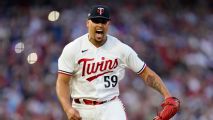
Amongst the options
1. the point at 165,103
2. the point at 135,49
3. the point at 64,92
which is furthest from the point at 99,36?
the point at 135,49

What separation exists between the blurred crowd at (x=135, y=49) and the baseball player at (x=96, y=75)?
16.4ft

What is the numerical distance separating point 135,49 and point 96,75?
21.8 feet

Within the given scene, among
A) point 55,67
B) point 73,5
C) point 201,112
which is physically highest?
point 73,5

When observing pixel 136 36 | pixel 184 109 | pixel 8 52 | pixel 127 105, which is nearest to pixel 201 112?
pixel 184 109

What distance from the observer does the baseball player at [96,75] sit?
7145 mm

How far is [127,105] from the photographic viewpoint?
1251 centimetres

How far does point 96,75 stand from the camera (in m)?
7.24

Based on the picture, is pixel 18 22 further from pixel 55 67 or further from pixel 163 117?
pixel 163 117

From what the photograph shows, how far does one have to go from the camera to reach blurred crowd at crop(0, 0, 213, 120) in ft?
41.3

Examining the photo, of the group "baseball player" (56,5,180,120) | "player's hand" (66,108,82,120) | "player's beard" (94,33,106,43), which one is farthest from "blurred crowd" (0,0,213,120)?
"player's hand" (66,108,82,120)

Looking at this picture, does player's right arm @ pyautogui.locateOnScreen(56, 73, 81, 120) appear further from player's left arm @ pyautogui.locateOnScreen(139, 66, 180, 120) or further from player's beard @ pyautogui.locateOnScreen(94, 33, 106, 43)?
player's left arm @ pyautogui.locateOnScreen(139, 66, 180, 120)

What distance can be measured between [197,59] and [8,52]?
3527 mm

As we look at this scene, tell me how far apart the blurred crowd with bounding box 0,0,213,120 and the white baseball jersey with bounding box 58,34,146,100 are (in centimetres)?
502

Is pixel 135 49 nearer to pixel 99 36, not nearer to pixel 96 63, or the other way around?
pixel 96 63
